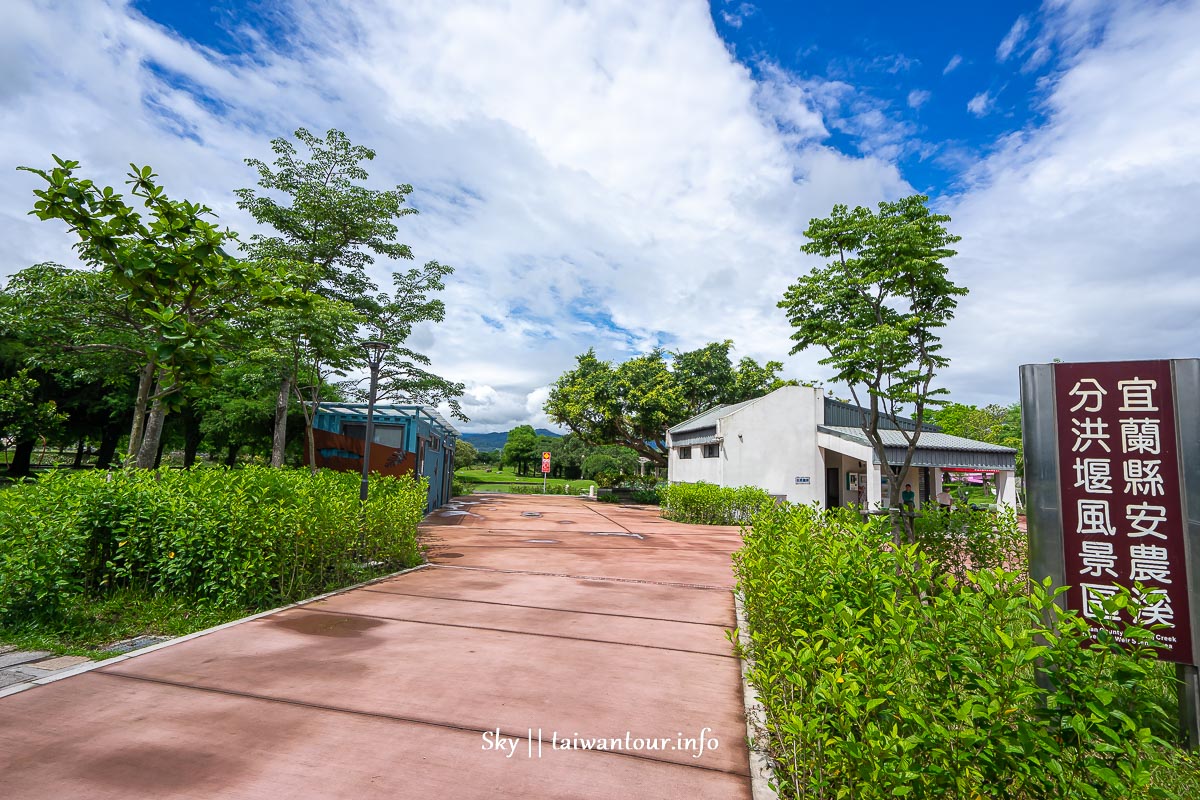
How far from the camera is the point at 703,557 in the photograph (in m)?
11.9

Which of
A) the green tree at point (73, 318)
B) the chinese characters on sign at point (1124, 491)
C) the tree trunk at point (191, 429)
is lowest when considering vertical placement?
the chinese characters on sign at point (1124, 491)

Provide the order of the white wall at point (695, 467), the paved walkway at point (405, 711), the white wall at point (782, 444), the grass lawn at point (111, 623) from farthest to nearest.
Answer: the white wall at point (695, 467) → the white wall at point (782, 444) → the grass lawn at point (111, 623) → the paved walkway at point (405, 711)

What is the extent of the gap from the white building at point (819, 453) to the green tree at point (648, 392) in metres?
9.07

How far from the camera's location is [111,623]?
556cm

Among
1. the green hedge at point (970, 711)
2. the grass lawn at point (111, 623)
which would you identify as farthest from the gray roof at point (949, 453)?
the grass lawn at point (111, 623)

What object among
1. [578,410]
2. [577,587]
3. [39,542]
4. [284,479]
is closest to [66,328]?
[284,479]

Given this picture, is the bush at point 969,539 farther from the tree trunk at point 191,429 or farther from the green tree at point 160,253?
the tree trunk at point 191,429

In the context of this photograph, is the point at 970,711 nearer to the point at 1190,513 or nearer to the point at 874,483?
the point at 1190,513

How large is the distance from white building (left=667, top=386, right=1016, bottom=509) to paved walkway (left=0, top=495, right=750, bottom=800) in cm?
1363

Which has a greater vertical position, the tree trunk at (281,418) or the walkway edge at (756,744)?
the tree trunk at (281,418)

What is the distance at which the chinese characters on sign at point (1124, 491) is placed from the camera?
11.7ft

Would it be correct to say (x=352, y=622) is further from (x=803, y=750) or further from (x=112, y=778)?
(x=803, y=750)

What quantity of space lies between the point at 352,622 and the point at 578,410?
2931cm

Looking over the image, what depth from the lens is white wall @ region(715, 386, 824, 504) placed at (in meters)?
20.1
